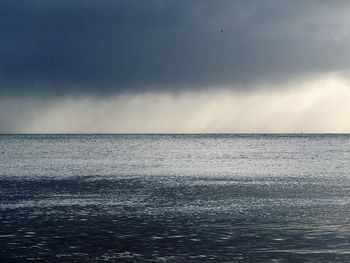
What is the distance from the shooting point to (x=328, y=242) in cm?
2866

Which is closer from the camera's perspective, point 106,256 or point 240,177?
point 106,256

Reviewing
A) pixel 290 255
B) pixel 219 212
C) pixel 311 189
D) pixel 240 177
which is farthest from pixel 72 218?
pixel 240 177

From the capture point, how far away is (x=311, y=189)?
57.3 metres

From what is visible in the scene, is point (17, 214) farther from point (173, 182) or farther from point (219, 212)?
point (173, 182)

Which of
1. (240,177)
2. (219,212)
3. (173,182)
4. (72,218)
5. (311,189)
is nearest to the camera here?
(72,218)

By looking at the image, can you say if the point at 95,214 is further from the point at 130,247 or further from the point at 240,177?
the point at 240,177

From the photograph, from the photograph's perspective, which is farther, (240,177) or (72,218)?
(240,177)

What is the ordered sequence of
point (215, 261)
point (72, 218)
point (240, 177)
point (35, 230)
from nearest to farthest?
1. point (215, 261)
2. point (35, 230)
3. point (72, 218)
4. point (240, 177)

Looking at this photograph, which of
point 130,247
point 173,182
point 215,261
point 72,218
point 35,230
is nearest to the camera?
point 215,261

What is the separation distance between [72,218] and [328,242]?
15267 millimetres

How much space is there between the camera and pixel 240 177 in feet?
248

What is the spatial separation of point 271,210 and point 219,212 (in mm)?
3594

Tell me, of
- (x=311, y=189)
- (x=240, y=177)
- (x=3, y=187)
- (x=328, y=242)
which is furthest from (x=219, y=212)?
(x=240, y=177)

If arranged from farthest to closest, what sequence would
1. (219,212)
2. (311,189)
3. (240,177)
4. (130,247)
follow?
(240,177)
(311,189)
(219,212)
(130,247)
